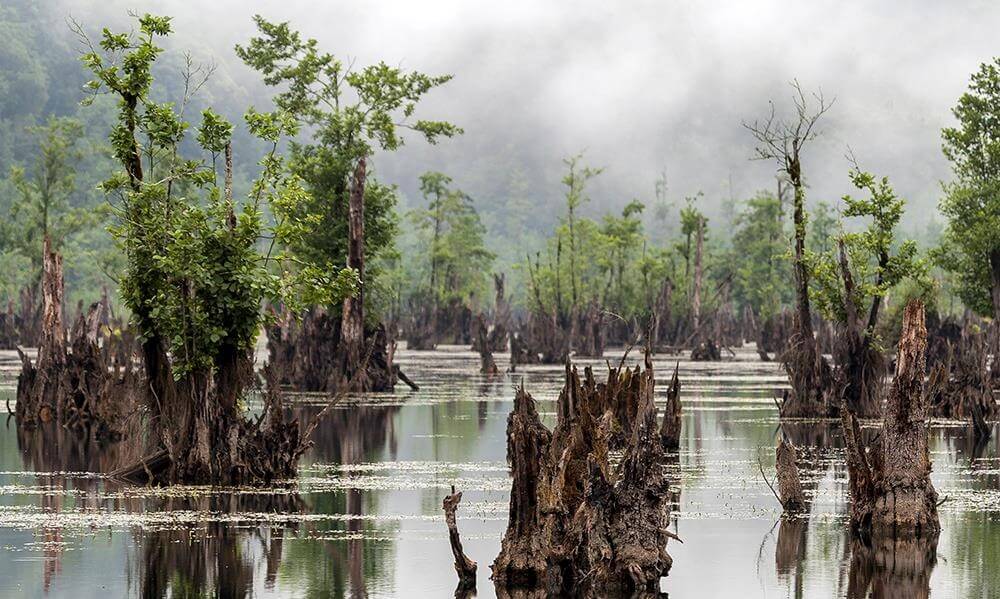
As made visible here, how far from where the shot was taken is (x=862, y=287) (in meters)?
30.8

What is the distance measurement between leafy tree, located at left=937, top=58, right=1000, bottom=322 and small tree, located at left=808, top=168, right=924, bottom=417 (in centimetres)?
906

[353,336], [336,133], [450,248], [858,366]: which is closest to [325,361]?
[353,336]

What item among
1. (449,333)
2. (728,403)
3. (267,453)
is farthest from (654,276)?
(267,453)

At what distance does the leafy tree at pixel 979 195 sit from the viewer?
136 feet

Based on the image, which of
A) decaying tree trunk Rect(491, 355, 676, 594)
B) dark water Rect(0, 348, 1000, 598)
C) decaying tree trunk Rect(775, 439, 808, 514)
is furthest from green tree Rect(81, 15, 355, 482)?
decaying tree trunk Rect(491, 355, 676, 594)

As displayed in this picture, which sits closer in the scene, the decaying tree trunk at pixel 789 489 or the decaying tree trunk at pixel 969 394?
the decaying tree trunk at pixel 789 489

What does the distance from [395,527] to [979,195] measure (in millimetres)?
28785

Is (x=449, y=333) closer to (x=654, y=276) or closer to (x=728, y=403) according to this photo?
(x=654, y=276)

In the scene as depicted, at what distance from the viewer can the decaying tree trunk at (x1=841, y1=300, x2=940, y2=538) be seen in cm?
1583

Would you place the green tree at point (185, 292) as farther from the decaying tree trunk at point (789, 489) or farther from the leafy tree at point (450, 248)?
the leafy tree at point (450, 248)

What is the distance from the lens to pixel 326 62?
44.9 metres

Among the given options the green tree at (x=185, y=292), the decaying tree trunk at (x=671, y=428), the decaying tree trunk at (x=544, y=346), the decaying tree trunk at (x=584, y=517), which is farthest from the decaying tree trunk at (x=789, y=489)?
the decaying tree trunk at (x=544, y=346)

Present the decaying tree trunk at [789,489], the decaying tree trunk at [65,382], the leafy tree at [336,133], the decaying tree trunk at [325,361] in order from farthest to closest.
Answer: the leafy tree at [336,133], the decaying tree trunk at [325,361], the decaying tree trunk at [65,382], the decaying tree trunk at [789,489]

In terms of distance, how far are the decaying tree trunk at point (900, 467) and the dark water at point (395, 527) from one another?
14.7 inches
